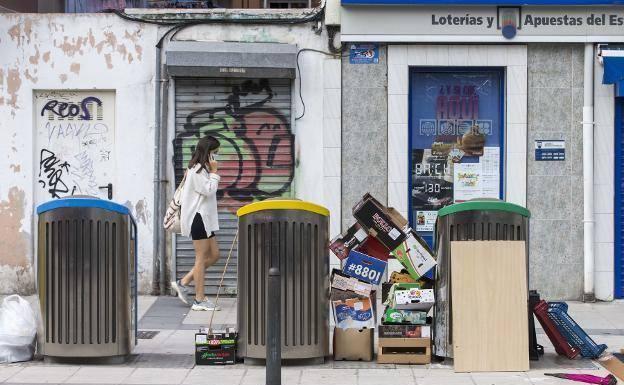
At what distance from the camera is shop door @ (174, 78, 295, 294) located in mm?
12680

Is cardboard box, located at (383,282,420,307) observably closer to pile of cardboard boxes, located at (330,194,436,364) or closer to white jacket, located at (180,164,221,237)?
pile of cardboard boxes, located at (330,194,436,364)

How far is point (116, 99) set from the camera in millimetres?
12672

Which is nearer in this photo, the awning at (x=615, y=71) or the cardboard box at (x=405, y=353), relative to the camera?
the cardboard box at (x=405, y=353)

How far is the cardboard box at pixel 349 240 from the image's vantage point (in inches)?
351

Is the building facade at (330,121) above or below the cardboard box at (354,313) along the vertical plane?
above

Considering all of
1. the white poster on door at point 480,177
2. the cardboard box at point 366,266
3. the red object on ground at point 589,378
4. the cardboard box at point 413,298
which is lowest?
the red object on ground at point 589,378

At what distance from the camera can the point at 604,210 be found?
41.2 ft

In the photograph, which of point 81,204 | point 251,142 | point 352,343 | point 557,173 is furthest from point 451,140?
point 81,204

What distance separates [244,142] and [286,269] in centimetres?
446

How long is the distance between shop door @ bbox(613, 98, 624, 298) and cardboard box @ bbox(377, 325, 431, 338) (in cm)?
476

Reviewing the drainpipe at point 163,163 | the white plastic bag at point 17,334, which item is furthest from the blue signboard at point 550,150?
the white plastic bag at point 17,334

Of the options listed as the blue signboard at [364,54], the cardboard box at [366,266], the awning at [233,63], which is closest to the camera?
the cardboard box at [366,266]

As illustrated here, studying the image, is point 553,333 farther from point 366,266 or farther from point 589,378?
point 366,266

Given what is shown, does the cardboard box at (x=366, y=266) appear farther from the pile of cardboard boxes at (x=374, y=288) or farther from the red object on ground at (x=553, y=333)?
the red object on ground at (x=553, y=333)
